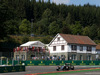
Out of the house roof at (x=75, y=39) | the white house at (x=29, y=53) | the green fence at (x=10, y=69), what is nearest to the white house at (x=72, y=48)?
the house roof at (x=75, y=39)

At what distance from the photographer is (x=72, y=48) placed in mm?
72000

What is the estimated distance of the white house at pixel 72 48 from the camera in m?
71.3

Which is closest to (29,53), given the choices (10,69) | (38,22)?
(10,69)

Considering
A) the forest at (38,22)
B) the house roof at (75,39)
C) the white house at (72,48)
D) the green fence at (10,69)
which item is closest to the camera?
the green fence at (10,69)

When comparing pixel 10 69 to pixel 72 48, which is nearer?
pixel 10 69

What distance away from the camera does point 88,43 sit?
76438 mm

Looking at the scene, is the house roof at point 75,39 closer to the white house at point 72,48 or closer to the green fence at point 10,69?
the white house at point 72,48

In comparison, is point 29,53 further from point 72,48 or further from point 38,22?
point 38,22

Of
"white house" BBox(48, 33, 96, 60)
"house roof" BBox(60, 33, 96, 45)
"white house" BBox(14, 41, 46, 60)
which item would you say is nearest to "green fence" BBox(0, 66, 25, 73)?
"white house" BBox(14, 41, 46, 60)

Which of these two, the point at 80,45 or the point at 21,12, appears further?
the point at 21,12

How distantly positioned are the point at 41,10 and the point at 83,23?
114ft

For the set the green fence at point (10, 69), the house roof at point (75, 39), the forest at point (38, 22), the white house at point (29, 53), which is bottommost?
the green fence at point (10, 69)

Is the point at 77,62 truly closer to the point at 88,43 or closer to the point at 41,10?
the point at 88,43

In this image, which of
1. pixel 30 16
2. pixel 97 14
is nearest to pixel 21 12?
pixel 30 16
